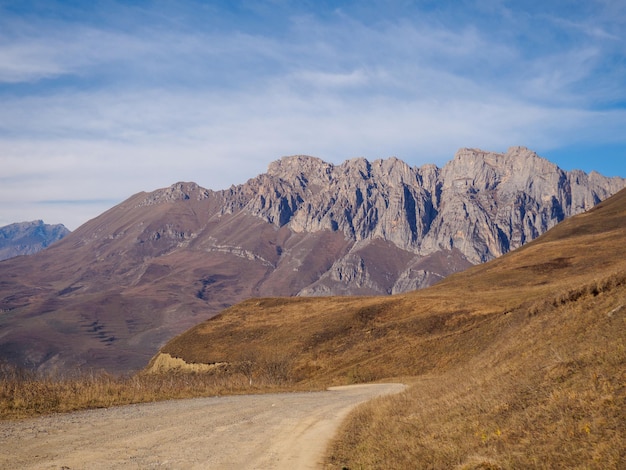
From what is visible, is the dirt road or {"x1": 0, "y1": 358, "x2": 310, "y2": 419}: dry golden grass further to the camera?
{"x1": 0, "y1": 358, "x2": 310, "y2": 419}: dry golden grass

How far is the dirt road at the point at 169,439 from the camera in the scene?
512 inches

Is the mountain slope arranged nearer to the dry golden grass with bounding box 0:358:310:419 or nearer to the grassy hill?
the grassy hill

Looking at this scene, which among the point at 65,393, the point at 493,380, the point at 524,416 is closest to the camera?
the point at 524,416

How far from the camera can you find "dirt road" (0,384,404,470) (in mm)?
13008

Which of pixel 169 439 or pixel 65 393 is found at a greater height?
pixel 65 393

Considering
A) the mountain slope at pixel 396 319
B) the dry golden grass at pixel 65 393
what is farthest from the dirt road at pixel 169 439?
the mountain slope at pixel 396 319

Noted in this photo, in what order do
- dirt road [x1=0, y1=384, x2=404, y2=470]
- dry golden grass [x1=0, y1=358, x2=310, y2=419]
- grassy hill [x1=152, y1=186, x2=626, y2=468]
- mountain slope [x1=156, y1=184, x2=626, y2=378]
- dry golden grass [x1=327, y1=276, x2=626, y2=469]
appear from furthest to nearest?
mountain slope [x1=156, y1=184, x2=626, y2=378], dry golden grass [x1=0, y1=358, x2=310, y2=419], dirt road [x1=0, y1=384, x2=404, y2=470], grassy hill [x1=152, y1=186, x2=626, y2=468], dry golden grass [x1=327, y1=276, x2=626, y2=469]

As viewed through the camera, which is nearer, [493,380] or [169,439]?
[169,439]

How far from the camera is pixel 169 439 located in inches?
620

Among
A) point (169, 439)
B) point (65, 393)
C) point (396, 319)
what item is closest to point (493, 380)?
point (169, 439)

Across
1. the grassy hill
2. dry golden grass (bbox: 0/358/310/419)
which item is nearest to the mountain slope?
the grassy hill

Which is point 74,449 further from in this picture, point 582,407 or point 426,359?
point 426,359

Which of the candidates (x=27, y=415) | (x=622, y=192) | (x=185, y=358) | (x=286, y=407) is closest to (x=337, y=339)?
(x=185, y=358)

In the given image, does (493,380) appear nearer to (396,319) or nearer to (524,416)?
(524,416)
